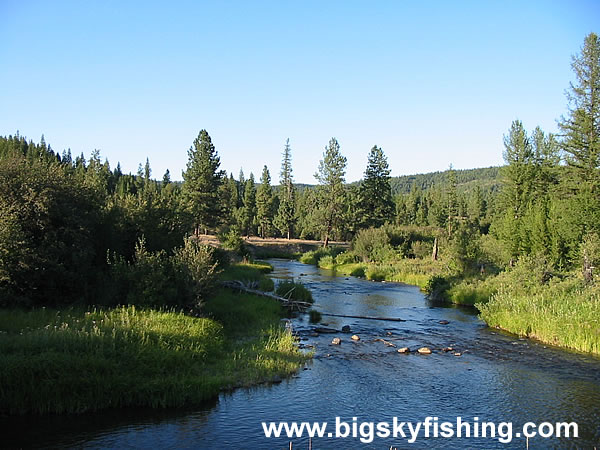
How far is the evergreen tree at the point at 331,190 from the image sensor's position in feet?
255

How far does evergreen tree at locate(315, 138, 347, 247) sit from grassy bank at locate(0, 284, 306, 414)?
58.5 metres

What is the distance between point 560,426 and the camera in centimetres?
1291

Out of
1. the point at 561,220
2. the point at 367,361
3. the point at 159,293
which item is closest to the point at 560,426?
the point at 367,361

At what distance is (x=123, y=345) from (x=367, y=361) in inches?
358

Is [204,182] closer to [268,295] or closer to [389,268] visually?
[389,268]

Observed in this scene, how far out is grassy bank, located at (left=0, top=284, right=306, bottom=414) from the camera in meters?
12.8

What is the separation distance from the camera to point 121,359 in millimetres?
14211

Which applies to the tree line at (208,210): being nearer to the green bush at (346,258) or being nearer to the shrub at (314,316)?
the shrub at (314,316)

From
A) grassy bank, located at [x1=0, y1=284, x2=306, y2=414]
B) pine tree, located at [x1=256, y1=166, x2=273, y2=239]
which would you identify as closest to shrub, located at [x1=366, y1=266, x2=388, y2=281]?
grassy bank, located at [x1=0, y1=284, x2=306, y2=414]

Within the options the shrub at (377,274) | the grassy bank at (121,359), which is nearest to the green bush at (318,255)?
the shrub at (377,274)

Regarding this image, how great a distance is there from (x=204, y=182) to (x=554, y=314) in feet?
157

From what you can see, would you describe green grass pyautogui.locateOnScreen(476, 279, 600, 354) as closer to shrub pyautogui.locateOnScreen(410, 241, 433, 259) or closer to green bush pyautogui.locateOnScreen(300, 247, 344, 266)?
shrub pyautogui.locateOnScreen(410, 241, 433, 259)

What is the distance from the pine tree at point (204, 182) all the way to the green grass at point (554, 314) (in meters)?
42.8

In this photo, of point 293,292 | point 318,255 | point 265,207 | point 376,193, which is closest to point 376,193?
point 376,193
